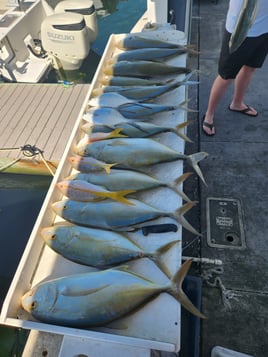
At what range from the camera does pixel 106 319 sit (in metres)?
1.35

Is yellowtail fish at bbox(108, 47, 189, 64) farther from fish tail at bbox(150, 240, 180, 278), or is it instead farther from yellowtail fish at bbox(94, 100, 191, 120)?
fish tail at bbox(150, 240, 180, 278)

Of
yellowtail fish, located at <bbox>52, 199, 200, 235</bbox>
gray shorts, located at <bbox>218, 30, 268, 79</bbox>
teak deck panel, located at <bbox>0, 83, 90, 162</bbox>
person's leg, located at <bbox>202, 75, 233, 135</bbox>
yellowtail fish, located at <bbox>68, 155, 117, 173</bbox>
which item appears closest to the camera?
yellowtail fish, located at <bbox>52, 199, 200, 235</bbox>

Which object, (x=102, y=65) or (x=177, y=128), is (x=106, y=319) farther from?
(x=102, y=65)

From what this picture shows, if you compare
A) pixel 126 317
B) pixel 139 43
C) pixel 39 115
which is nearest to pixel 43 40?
pixel 39 115

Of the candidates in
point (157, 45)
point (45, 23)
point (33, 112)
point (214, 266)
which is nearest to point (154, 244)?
point (214, 266)

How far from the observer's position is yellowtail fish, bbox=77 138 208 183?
6.53ft

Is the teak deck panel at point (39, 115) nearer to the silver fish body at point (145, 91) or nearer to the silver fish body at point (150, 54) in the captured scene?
the silver fish body at point (150, 54)

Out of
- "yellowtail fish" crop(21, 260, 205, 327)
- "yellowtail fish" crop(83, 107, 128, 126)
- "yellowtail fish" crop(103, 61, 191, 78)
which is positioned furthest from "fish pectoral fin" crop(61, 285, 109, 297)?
"yellowtail fish" crop(103, 61, 191, 78)

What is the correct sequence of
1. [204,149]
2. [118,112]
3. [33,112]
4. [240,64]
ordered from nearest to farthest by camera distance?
[118,112], [240,64], [204,149], [33,112]

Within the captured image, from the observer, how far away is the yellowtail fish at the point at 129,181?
1848 mm

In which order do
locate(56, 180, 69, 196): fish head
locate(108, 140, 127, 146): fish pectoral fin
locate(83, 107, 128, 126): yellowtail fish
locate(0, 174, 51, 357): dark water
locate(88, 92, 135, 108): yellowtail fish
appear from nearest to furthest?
1. locate(56, 180, 69, 196): fish head
2. locate(108, 140, 127, 146): fish pectoral fin
3. locate(83, 107, 128, 126): yellowtail fish
4. locate(88, 92, 135, 108): yellowtail fish
5. locate(0, 174, 51, 357): dark water

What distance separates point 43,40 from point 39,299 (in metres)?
5.74

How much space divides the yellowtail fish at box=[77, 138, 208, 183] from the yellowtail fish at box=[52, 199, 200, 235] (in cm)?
37

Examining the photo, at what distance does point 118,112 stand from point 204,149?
3.96ft
